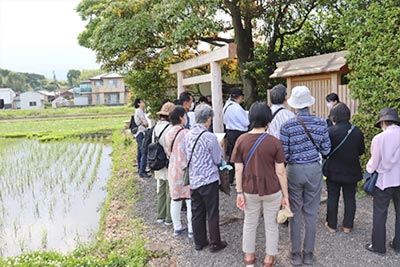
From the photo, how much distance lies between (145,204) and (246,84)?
490 cm

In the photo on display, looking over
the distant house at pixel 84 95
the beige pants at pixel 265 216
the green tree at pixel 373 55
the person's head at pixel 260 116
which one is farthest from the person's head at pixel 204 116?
the distant house at pixel 84 95

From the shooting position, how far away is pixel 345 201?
3961 millimetres

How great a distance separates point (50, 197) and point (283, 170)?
5.87m

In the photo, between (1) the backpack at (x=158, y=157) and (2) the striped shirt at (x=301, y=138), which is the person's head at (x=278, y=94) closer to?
(2) the striped shirt at (x=301, y=138)

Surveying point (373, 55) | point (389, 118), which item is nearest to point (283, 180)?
point (389, 118)

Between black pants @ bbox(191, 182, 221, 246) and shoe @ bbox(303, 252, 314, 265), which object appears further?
black pants @ bbox(191, 182, 221, 246)

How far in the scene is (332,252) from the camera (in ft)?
11.9

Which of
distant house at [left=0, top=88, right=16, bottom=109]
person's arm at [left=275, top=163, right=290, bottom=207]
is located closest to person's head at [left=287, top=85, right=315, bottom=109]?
person's arm at [left=275, top=163, right=290, bottom=207]

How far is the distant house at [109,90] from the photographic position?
154ft

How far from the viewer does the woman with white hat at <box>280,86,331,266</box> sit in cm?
322

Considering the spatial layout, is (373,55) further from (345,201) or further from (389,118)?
(345,201)

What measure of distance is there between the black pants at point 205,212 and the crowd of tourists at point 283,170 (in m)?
0.01

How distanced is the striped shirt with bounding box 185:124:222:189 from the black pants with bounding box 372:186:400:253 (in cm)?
176

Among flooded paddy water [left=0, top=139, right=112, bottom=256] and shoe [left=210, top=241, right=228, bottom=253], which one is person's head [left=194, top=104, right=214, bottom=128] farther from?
flooded paddy water [left=0, top=139, right=112, bottom=256]
